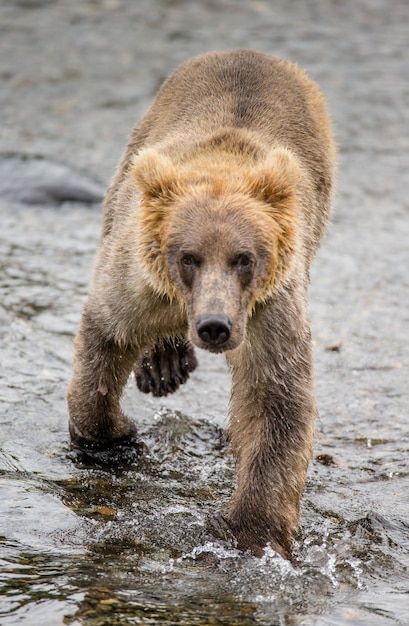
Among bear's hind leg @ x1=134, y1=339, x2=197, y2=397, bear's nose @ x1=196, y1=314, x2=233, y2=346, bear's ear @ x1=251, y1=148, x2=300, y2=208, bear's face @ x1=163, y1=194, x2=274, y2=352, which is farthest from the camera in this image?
bear's hind leg @ x1=134, y1=339, x2=197, y2=397

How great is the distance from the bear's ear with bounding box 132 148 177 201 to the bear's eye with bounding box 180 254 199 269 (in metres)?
0.40

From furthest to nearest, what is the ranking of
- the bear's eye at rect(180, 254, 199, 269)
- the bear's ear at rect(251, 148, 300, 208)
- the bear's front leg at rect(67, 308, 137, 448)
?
the bear's front leg at rect(67, 308, 137, 448), the bear's ear at rect(251, 148, 300, 208), the bear's eye at rect(180, 254, 199, 269)

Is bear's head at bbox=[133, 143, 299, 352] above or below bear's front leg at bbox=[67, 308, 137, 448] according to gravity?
above

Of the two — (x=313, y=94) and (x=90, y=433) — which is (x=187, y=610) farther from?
(x=313, y=94)

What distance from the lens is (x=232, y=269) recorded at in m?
5.30

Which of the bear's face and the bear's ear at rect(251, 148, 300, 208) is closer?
the bear's face

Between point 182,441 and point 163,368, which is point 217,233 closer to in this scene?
point 182,441

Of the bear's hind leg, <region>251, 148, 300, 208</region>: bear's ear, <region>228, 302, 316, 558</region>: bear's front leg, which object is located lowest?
<region>228, 302, 316, 558</region>: bear's front leg

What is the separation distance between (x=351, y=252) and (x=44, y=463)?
17.3 ft

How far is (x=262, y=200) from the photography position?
560 cm

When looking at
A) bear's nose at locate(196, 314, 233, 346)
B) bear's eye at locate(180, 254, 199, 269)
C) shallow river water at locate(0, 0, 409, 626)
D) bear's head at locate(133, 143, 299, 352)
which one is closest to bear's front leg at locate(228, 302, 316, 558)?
shallow river water at locate(0, 0, 409, 626)

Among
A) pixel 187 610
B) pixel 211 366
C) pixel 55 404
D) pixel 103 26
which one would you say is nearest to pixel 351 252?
pixel 211 366

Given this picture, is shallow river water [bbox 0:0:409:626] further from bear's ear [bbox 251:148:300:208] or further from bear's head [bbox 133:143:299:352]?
bear's ear [bbox 251:148:300:208]

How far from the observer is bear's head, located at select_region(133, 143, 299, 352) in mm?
5215
